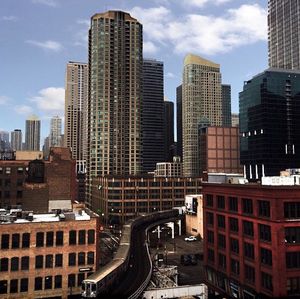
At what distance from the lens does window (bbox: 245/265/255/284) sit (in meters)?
59.7

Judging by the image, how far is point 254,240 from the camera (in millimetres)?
59312

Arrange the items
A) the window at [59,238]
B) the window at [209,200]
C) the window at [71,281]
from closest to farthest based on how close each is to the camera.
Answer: the window at [71,281], the window at [59,238], the window at [209,200]

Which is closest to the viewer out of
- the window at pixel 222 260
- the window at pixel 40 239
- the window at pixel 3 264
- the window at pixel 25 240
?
the window at pixel 3 264

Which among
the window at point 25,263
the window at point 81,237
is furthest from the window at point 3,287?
the window at point 81,237

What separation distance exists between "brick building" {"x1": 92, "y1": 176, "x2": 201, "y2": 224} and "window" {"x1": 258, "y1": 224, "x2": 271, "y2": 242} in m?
117

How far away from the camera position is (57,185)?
108 metres

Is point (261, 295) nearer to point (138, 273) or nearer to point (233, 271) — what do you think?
point (233, 271)

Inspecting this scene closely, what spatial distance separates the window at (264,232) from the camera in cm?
5580

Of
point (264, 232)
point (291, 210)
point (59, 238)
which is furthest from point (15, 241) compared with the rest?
point (291, 210)

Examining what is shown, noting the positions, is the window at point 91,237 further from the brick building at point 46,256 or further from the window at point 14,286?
the window at point 14,286

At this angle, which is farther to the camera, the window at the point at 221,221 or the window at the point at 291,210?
the window at the point at 221,221

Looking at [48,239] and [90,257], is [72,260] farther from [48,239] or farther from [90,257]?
[48,239]

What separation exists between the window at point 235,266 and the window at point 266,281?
7.44m

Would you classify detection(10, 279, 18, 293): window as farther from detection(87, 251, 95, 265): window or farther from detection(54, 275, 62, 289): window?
detection(87, 251, 95, 265): window
